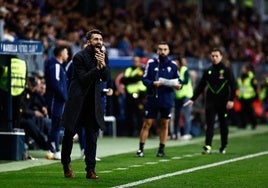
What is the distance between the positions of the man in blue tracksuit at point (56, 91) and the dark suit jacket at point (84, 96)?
4.44 metres

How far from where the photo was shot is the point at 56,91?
21328 mm

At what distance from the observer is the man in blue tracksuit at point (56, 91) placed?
70.0ft

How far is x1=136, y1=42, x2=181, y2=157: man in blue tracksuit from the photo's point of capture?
2197 cm

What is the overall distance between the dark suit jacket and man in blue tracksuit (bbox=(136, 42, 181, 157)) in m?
5.12

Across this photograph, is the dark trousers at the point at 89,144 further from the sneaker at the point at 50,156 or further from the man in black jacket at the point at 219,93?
the man in black jacket at the point at 219,93

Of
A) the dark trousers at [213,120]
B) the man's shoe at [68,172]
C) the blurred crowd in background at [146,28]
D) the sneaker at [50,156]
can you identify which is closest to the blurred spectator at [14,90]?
the sneaker at [50,156]

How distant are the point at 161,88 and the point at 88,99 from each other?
5.37 meters

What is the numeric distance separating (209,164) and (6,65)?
4.22 m

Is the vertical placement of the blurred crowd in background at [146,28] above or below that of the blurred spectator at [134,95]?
above

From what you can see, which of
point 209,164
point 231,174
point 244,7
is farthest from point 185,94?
point 244,7

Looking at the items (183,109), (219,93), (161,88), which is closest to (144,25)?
(183,109)

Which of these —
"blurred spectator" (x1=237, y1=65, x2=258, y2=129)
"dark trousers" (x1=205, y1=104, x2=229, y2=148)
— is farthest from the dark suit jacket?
"blurred spectator" (x1=237, y1=65, x2=258, y2=129)

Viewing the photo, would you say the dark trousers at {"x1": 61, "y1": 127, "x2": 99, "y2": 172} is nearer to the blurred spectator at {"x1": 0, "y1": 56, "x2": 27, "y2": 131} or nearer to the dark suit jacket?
the dark suit jacket

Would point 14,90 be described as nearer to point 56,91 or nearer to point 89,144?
point 56,91
